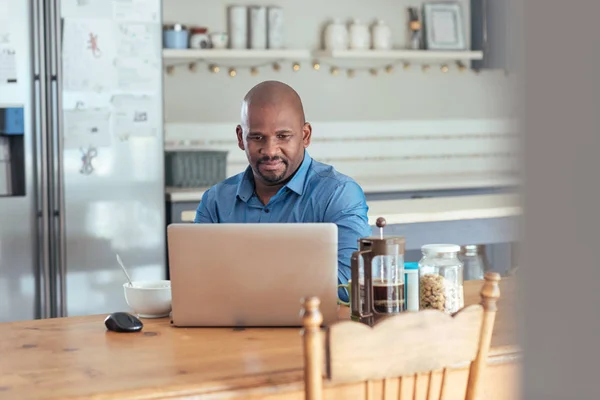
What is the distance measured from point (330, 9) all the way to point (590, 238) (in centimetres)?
543

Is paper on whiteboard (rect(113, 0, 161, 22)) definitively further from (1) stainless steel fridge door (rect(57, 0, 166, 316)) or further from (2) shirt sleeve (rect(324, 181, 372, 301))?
(2) shirt sleeve (rect(324, 181, 372, 301))

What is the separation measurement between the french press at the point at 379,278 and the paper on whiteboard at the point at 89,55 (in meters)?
2.58

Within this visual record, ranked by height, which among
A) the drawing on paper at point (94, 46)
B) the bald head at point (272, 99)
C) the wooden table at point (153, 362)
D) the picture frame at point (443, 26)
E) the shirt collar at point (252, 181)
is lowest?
the wooden table at point (153, 362)

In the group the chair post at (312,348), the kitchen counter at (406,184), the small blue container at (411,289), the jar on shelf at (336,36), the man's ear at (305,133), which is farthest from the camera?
the jar on shelf at (336,36)

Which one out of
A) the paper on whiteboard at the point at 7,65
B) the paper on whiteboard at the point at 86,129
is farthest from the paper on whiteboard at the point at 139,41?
the paper on whiteboard at the point at 7,65

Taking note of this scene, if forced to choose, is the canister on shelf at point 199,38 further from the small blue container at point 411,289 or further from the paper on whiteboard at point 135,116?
the small blue container at point 411,289

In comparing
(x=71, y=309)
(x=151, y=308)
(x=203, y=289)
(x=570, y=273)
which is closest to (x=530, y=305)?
(x=570, y=273)

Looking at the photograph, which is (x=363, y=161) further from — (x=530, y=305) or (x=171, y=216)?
(x=530, y=305)

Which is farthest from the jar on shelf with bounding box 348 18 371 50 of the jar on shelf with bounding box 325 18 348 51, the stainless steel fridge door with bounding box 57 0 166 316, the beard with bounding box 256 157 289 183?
the beard with bounding box 256 157 289 183

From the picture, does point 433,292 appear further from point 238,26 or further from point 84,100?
point 238,26

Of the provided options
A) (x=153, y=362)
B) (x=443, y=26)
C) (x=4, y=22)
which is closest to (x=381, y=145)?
(x=443, y=26)

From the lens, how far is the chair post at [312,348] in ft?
4.34

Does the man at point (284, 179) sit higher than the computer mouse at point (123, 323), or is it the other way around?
the man at point (284, 179)

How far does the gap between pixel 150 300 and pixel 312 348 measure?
87 centimetres
